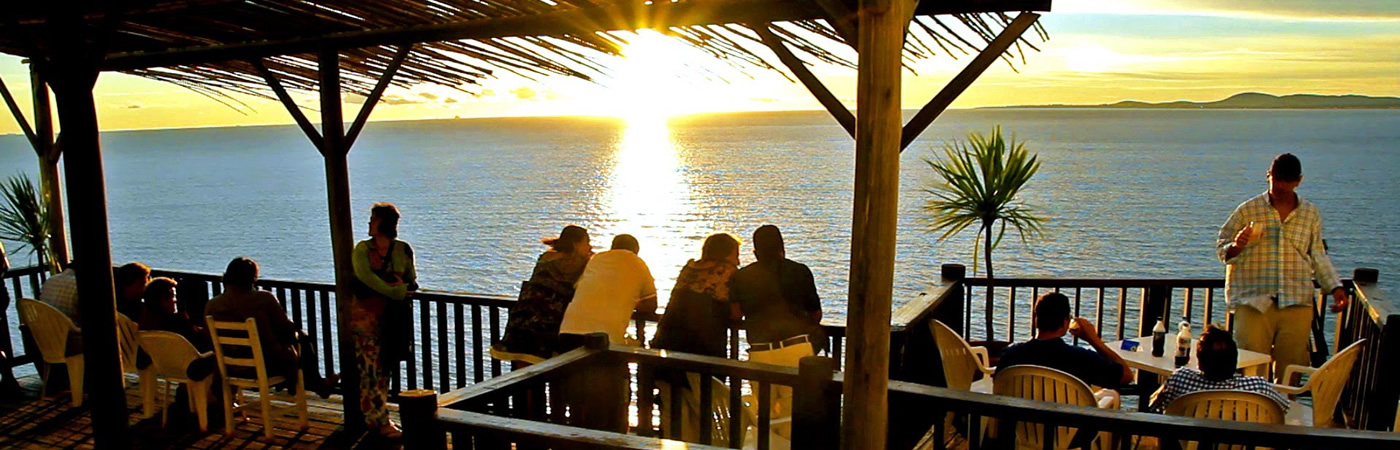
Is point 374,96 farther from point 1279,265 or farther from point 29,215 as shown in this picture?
point 29,215

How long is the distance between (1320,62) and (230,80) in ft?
400

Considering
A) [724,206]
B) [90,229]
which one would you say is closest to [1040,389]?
[90,229]

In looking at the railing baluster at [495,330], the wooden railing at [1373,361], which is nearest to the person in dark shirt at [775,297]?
the railing baluster at [495,330]

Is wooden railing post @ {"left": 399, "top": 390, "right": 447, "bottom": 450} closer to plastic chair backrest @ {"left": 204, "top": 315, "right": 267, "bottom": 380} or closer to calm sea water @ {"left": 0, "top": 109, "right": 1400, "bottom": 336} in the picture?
plastic chair backrest @ {"left": 204, "top": 315, "right": 267, "bottom": 380}

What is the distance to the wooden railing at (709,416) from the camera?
8.88 ft

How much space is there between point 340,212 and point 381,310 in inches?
23.6

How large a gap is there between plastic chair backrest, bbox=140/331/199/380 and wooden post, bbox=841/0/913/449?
4.23 metres

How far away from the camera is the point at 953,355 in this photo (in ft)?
16.0

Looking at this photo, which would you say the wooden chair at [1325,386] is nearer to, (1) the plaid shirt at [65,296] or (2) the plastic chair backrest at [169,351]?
(2) the plastic chair backrest at [169,351]

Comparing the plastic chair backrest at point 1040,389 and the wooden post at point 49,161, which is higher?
the wooden post at point 49,161

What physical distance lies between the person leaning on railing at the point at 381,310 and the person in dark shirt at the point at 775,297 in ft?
6.01

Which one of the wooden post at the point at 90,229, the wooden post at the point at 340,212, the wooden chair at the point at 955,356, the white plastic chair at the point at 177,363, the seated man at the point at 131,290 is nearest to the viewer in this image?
the wooden post at the point at 90,229

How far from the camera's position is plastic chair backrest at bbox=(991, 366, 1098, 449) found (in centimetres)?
403

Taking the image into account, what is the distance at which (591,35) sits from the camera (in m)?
4.60
